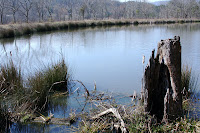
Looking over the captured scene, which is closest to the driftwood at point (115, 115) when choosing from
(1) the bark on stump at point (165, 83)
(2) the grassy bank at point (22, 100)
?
(1) the bark on stump at point (165, 83)

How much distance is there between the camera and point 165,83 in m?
2.54

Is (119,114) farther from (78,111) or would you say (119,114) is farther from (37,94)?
(37,94)

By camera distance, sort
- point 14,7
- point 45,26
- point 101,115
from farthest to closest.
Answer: point 14,7 < point 45,26 < point 101,115

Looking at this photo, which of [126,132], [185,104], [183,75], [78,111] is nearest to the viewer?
[126,132]

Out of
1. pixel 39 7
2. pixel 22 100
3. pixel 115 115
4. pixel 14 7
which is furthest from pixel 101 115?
pixel 39 7

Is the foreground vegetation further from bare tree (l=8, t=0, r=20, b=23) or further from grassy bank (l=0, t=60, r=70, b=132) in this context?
bare tree (l=8, t=0, r=20, b=23)

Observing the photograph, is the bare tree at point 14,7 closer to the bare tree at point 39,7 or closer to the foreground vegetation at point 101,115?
the bare tree at point 39,7

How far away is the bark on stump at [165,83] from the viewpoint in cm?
242

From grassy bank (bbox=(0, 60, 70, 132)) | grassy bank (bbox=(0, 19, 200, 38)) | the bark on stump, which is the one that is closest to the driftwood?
the bark on stump

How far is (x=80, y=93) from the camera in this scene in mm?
4062

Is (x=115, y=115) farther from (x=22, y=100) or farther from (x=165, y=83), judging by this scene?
(x=22, y=100)

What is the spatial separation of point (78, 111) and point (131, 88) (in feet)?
4.55

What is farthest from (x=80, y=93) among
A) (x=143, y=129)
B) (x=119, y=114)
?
(x=143, y=129)

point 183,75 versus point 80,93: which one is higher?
point 183,75
